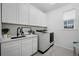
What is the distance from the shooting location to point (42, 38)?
2070mm

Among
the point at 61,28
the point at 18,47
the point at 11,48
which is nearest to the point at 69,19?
the point at 61,28

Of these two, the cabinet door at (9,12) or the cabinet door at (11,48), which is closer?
the cabinet door at (11,48)

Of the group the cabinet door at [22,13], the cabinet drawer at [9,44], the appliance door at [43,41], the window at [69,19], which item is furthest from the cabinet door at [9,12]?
the window at [69,19]

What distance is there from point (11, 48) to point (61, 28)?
2.51 m

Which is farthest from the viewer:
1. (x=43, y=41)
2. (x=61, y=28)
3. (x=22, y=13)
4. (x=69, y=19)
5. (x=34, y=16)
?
(x=61, y=28)

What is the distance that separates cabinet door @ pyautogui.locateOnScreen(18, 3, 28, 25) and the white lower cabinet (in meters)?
0.67

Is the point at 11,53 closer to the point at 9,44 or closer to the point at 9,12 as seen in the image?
the point at 9,44

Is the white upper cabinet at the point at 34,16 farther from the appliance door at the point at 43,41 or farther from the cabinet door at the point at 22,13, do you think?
the appliance door at the point at 43,41

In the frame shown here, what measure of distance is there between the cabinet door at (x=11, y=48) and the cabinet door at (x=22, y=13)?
2.43ft

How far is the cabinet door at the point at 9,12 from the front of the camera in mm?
1254

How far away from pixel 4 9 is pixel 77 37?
2855 mm

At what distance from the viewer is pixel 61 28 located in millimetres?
2723

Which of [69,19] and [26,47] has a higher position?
[69,19]

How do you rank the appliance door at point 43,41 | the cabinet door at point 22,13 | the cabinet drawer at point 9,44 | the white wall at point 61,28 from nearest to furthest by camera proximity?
the cabinet drawer at point 9,44
the cabinet door at point 22,13
the appliance door at point 43,41
the white wall at point 61,28
